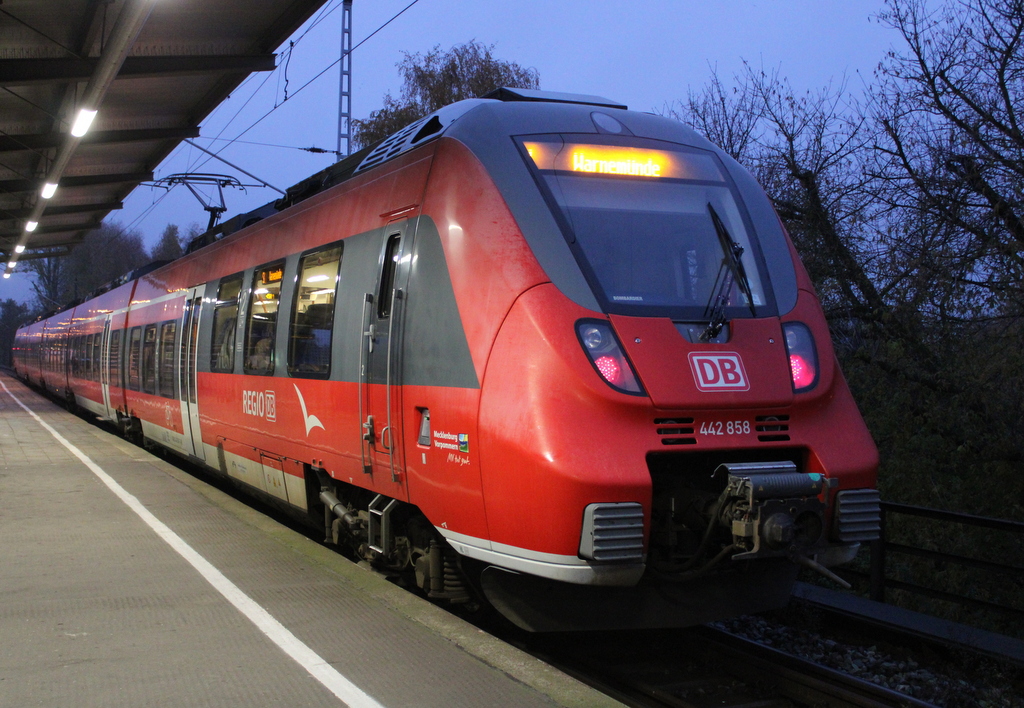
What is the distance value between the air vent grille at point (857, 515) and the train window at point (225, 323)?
682 centimetres

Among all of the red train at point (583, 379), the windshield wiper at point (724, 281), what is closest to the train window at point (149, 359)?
the red train at point (583, 379)

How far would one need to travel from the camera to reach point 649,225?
213 inches

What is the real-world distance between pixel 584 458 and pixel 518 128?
2.22 m

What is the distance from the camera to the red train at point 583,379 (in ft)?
14.9

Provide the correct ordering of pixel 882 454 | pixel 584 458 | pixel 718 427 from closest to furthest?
pixel 584 458 < pixel 718 427 < pixel 882 454

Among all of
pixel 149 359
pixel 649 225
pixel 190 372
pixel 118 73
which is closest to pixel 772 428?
pixel 649 225

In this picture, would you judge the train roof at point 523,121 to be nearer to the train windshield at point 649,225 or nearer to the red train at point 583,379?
the red train at point 583,379

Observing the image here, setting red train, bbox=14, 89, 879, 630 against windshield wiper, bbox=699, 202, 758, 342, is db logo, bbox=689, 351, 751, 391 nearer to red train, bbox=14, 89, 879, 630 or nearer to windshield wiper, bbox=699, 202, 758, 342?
red train, bbox=14, 89, 879, 630

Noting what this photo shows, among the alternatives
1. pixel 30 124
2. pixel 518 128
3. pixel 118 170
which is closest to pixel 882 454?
pixel 518 128

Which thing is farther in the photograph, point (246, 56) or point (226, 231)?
point (246, 56)

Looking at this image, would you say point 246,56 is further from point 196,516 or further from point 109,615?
point 109,615

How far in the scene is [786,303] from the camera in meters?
5.37

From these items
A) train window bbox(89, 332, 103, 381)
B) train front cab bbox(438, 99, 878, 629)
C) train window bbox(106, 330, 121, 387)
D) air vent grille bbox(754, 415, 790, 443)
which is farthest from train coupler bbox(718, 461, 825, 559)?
train window bbox(89, 332, 103, 381)

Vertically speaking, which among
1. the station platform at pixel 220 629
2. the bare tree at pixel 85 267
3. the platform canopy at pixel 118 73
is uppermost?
the bare tree at pixel 85 267
